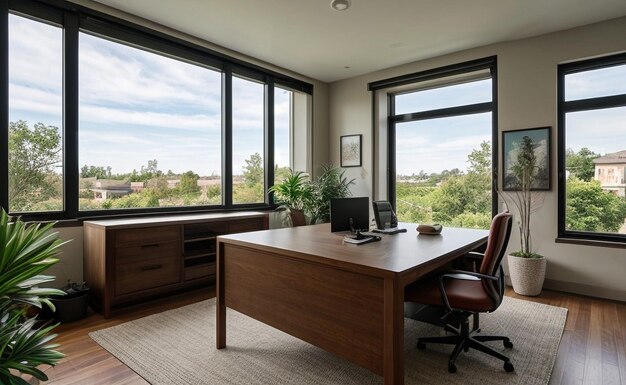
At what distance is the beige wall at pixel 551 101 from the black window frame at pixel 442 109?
0.09 metres

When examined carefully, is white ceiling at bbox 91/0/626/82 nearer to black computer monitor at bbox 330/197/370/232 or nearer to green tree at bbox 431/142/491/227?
green tree at bbox 431/142/491/227

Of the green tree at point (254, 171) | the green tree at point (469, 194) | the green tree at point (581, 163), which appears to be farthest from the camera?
the green tree at point (254, 171)

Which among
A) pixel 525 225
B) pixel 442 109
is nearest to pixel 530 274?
pixel 525 225

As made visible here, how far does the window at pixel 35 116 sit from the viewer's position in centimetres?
288

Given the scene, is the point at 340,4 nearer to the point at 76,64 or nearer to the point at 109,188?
the point at 76,64

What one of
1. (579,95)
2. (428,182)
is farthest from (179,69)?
(579,95)

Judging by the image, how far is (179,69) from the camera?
4059 millimetres

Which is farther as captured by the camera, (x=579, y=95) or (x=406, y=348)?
(x=579, y=95)

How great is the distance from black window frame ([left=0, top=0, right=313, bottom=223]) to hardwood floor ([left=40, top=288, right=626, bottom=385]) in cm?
104

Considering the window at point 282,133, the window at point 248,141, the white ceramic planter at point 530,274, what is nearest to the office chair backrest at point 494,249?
the white ceramic planter at point 530,274

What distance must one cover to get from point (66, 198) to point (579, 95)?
5.43 m

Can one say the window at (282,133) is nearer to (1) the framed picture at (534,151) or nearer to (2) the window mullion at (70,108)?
(2) the window mullion at (70,108)

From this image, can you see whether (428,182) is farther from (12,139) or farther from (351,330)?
(12,139)

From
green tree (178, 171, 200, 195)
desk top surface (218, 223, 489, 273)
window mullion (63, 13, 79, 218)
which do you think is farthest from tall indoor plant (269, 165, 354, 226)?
window mullion (63, 13, 79, 218)
